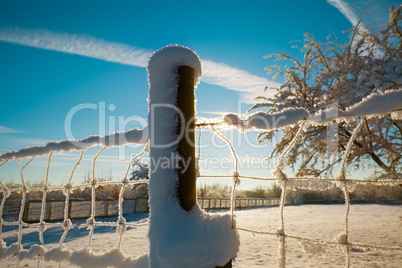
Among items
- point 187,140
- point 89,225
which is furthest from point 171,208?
point 89,225

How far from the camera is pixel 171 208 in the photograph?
37.1 inches

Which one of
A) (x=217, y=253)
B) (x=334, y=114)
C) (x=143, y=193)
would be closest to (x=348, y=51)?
(x=334, y=114)

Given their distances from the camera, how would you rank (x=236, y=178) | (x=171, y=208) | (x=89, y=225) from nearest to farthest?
(x=171, y=208), (x=236, y=178), (x=89, y=225)

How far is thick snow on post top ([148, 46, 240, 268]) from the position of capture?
0.90m

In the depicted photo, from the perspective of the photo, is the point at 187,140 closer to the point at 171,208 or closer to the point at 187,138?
the point at 187,138

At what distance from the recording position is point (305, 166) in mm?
7488

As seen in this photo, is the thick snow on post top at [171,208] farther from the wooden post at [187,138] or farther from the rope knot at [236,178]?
the rope knot at [236,178]

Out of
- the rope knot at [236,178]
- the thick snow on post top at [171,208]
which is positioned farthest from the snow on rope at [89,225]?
the rope knot at [236,178]

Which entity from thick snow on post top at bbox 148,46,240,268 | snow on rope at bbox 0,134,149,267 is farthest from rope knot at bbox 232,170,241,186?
snow on rope at bbox 0,134,149,267

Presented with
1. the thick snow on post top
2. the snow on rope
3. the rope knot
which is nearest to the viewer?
the thick snow on post top

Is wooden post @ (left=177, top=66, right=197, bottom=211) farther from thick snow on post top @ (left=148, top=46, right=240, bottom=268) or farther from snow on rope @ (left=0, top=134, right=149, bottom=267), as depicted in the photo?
snow on rope @ (left=0, top=134, right=149, bottom=267)

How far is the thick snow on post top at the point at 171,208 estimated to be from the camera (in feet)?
2.95

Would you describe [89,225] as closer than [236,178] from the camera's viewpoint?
No

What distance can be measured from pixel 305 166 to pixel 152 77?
24.2 ft
